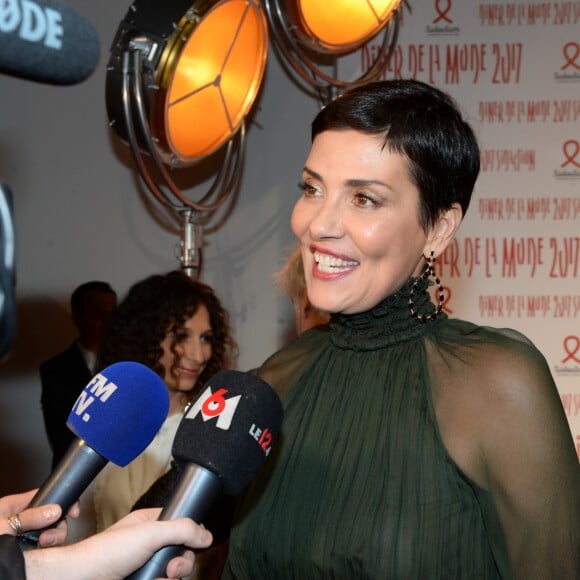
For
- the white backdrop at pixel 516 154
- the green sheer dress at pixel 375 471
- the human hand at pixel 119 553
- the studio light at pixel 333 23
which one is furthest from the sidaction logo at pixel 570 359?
the human hand at pixel 119 553

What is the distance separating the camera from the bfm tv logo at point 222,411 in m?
1.31

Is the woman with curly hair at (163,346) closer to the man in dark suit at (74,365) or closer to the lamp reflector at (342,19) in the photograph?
the man in dark suit at (74,365)

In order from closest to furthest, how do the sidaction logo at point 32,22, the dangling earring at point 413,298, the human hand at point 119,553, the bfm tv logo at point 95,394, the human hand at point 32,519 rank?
the sidaction logo at point 32,22, the human hand at point 119,553, the human hand at point 32,519, the bfm tv logo at point 95,394, the dangling earring at point 413,298

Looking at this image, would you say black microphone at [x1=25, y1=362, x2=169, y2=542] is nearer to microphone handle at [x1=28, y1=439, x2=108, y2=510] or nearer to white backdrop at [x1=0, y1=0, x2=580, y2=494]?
microphone handle at [x1=28, y1=439, x2=108, y2=510]

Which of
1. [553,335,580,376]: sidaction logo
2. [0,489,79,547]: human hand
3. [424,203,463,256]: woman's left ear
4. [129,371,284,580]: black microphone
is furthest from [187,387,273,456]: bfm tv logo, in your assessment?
[553,335,580,376]: sidaction logo

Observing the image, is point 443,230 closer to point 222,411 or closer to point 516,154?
point 222,411

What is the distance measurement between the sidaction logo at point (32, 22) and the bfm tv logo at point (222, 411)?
0.65 m

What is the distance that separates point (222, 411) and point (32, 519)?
0.92 ft

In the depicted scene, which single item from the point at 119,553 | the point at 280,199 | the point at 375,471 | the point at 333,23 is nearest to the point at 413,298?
the point at 375,471

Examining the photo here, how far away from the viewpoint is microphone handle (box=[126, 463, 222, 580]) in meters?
1.16

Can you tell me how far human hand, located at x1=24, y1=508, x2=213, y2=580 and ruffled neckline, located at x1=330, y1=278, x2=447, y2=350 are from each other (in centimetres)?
66

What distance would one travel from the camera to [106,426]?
4.41 ft

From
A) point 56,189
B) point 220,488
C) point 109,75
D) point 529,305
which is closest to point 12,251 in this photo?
point 220,488

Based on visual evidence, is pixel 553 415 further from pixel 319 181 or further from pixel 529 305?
pixel 529 305
